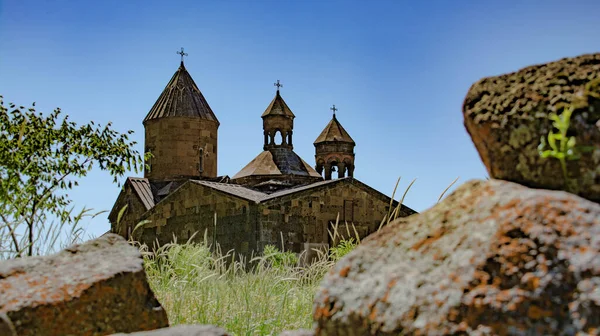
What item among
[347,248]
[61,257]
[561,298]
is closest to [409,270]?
[561,298]

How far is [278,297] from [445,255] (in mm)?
3268

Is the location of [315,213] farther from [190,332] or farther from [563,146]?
[563,146]

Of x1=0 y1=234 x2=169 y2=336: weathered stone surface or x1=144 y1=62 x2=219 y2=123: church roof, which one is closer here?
x1=0 y1=234 x2=169 y2=336: weathered stone surface

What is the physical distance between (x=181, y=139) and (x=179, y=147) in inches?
14.1

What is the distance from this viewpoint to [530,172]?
2.25 m

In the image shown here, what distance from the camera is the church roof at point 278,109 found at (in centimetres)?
3184

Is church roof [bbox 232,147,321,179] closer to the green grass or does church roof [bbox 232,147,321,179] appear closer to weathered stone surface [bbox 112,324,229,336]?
the green grass

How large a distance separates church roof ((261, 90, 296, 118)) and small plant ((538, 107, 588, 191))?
97.5 ft

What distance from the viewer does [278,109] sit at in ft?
105

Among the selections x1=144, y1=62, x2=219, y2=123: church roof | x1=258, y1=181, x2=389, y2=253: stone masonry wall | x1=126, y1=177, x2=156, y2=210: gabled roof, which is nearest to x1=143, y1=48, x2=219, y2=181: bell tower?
x1=144, y1=62, x2=219, y2=123: church roof

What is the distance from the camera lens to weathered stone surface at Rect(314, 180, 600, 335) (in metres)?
1.79

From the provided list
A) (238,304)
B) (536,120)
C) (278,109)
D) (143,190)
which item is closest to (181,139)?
(143,190)

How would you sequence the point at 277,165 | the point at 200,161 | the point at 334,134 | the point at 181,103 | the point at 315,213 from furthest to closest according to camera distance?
the point at 334,134
the point at 277,165
the point at 181,103
the point at 200,161
the point at 315,213

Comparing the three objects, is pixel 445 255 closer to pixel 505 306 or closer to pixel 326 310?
pixel 505 306
